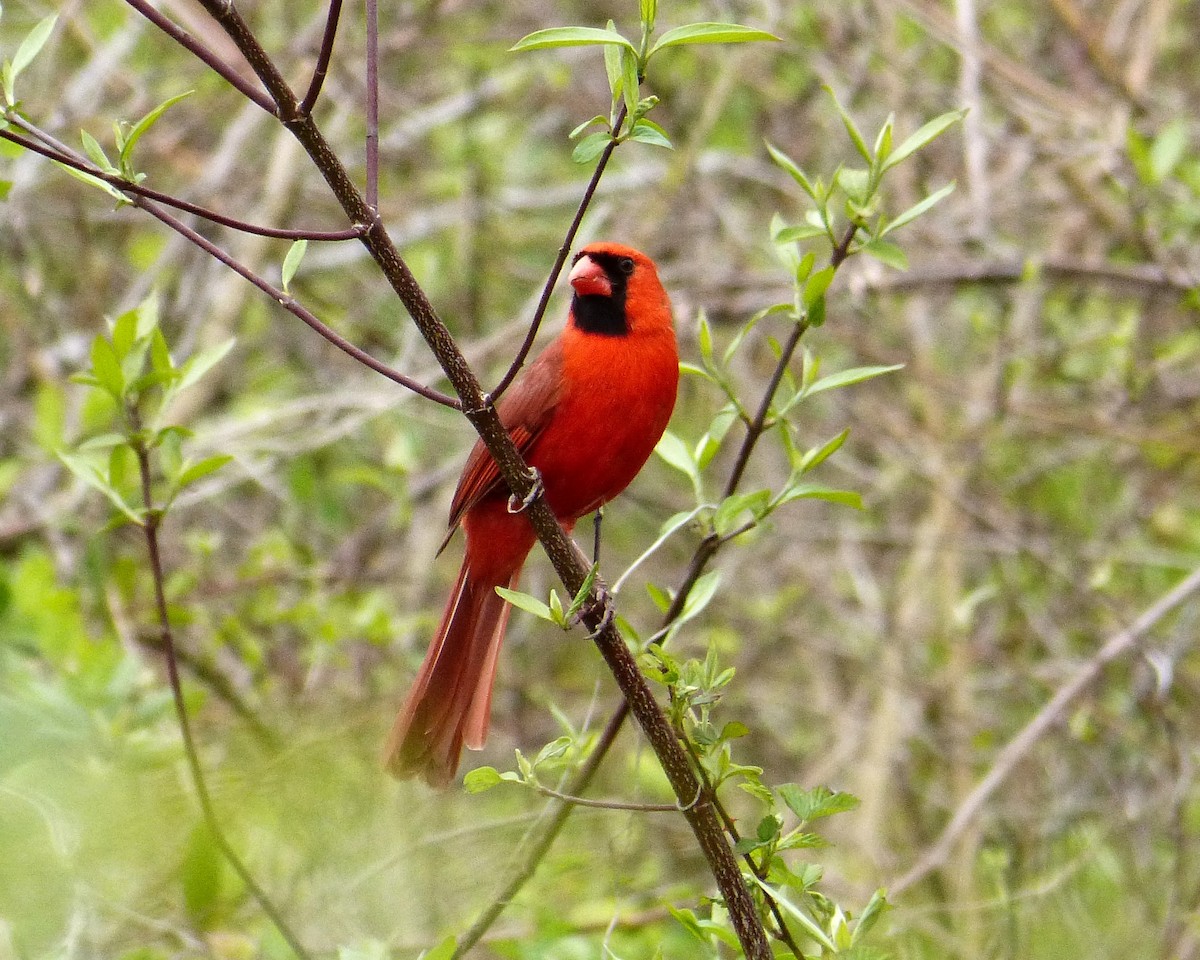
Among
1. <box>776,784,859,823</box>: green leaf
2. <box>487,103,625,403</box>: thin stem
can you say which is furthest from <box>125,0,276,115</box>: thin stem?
<box>776,784,859,823</box>: green leaf

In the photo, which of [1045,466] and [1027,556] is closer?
[1027,556]

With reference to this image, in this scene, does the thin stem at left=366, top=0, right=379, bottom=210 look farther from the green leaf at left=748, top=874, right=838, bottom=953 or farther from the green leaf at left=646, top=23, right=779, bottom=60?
the green leaf at left=748, top=874, right=838, bottom=953

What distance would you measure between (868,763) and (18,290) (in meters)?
3.11

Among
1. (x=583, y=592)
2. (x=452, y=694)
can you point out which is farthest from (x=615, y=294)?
(x=583, y=592)

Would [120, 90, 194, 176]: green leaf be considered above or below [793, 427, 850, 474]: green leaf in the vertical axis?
above

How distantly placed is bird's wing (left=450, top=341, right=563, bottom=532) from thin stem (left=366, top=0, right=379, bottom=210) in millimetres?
1204

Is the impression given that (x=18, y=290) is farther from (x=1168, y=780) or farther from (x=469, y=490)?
(x=1168, y=780)

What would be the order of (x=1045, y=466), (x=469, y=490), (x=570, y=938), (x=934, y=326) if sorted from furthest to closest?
(x=934, y=326) < (x=1045, y=466) < (x=469, y=490) < (x=570, y=938)

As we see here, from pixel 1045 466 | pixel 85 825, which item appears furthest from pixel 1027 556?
pixel 85 825

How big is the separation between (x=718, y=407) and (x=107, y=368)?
3227 mm

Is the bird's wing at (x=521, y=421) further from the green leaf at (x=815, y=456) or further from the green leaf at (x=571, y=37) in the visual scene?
the green leaf at (x=571, y=37)

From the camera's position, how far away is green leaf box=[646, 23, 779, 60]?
64.4 inches

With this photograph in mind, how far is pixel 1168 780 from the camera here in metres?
4.11

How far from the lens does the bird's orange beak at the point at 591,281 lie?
3.13 meters
